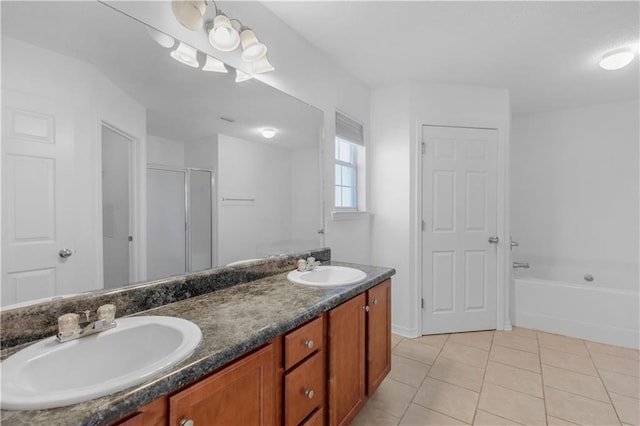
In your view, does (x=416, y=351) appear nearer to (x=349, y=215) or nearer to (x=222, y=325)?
(x=349, y=215)

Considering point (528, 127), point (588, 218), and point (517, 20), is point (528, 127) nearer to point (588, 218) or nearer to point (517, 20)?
point (588, 218)

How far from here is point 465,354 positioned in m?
2.35

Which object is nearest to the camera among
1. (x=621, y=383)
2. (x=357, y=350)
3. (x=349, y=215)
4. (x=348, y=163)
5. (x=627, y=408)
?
(x=357, y=350)

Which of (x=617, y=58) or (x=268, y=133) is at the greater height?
(x=617, y=58)

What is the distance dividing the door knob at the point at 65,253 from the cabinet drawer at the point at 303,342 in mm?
785

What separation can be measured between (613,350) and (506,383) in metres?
1.28

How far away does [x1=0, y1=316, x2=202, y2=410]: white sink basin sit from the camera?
1.94ft

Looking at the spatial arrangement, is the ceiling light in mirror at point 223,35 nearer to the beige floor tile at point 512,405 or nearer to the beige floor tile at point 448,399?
the beige floor tile at point 448,399

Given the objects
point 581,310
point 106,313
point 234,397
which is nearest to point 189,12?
point 106,313

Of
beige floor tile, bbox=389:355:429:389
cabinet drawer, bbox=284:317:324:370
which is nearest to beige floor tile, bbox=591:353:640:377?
beige floor tile, bbox=389:355:429:389

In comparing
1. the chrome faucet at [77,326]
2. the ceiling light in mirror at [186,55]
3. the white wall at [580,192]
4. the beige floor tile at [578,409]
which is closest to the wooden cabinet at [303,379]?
the chrome faucet at [77,326]

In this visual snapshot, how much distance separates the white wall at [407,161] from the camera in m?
2.69

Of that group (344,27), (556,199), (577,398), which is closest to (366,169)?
(344,27)

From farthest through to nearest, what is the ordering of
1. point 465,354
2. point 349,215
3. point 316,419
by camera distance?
point 349,215 < point 465,354 < point 316,419
